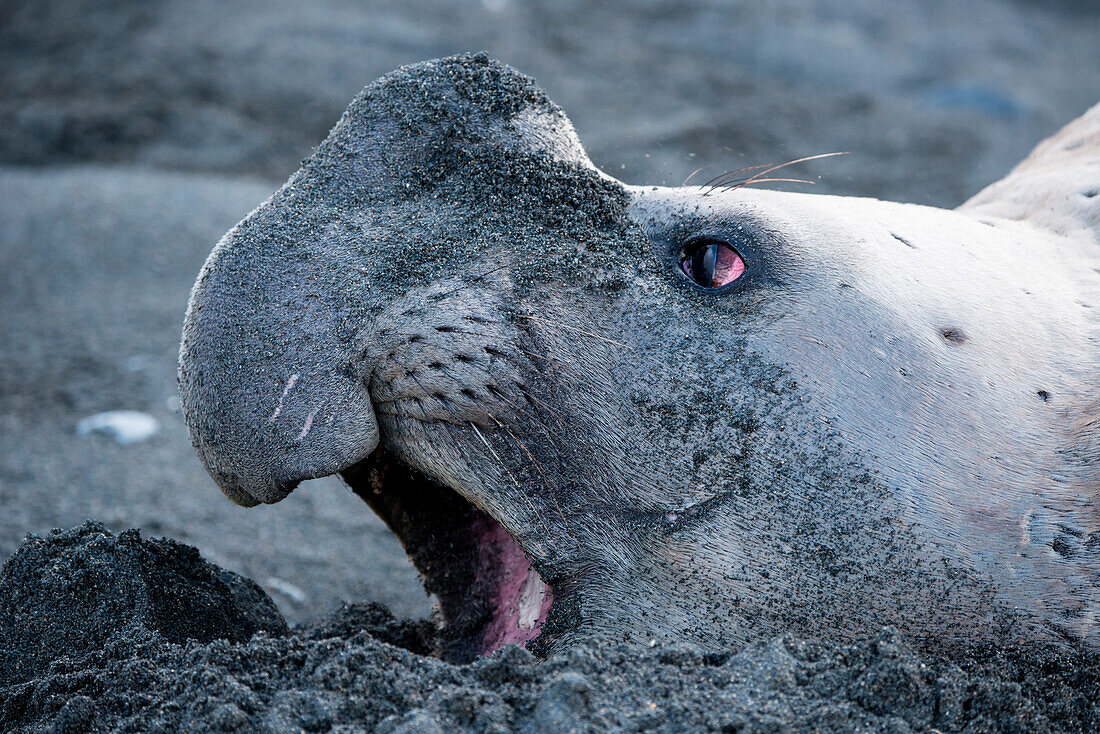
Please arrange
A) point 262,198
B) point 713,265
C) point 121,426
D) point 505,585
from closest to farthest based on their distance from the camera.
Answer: point 713,265 → point 505,585 → point 121,426 → point 262,198

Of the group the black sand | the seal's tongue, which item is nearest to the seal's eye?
the black sand

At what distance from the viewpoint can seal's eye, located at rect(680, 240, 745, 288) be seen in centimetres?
200

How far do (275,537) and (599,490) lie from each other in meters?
2.16

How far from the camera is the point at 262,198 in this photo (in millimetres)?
6309

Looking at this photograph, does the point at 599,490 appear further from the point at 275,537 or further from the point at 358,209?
the point at 275,537

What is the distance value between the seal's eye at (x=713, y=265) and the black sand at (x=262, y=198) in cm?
44

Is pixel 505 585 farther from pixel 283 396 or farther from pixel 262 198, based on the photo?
pixel 262 198

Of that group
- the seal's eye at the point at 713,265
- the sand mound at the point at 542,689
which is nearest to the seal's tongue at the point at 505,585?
the sand mound at the point at 542,689

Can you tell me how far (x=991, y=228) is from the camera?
2.29 meters

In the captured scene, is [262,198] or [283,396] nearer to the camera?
[283,396]

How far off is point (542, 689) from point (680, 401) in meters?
0.61

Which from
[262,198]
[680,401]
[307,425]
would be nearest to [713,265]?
[680,401]

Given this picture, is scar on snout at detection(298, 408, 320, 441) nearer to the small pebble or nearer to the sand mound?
the sand mound

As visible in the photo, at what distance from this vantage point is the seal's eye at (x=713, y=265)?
200 centimetres
